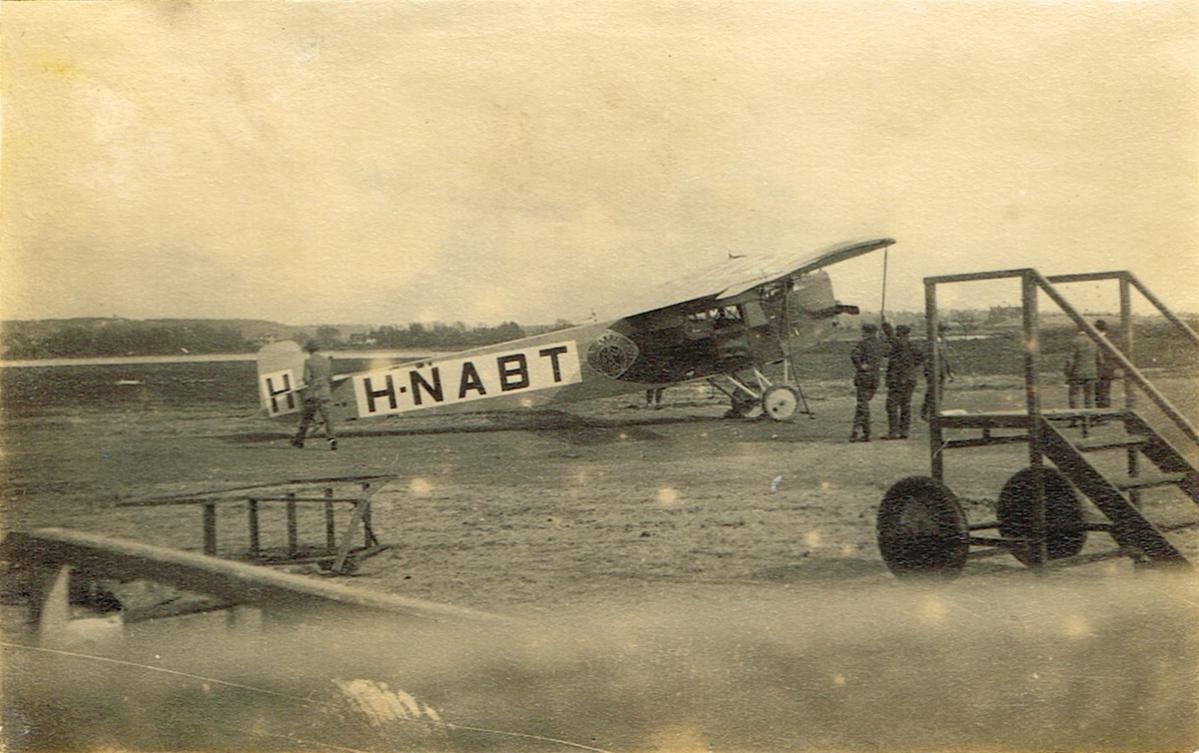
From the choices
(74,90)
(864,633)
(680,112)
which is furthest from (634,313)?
(74,90)

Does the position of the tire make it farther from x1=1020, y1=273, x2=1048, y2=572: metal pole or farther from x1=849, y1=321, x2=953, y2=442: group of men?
x1=1020, y1=273, x2=1048, y2=572: metal pole

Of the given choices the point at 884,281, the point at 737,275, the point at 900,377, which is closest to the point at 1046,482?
the point at 900,377

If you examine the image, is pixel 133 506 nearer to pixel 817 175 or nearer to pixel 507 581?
pixel 507 581

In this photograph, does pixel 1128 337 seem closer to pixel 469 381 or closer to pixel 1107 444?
pixel 1107 444

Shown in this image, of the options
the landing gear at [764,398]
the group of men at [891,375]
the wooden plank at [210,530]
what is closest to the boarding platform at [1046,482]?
the group of men at [891,375]

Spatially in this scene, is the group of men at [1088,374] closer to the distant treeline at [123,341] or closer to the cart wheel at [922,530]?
the cart wheel at [922,530]

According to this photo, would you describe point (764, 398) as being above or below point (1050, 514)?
above
